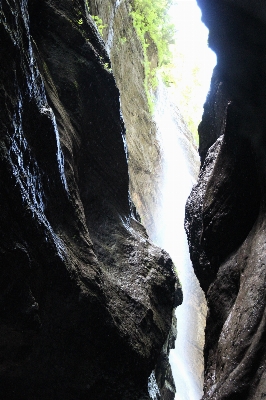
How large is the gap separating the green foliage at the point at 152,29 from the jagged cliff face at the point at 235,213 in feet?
27.2

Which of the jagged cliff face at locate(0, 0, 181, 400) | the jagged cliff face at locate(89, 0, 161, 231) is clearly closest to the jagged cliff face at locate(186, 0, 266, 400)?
the jagged cliff face at locate(0, 0, 181, 400)

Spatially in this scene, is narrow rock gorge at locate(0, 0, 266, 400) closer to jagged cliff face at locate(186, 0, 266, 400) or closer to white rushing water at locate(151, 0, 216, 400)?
jagged cliff face at locate(186, 0, 266, 400)

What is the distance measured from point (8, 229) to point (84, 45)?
4003mm

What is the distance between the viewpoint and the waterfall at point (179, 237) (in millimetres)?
16531

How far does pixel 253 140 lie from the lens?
517 centimetres

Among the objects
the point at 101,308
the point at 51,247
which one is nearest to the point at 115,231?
the point at 101,308

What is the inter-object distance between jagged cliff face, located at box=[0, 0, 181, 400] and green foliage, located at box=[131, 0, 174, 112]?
8145 millimetres

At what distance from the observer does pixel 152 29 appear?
14.8m

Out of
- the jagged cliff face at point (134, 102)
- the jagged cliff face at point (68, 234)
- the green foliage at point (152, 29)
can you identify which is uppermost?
the green foliage at point (152, 29)

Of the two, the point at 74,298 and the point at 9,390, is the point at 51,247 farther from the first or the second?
the point at 9,390

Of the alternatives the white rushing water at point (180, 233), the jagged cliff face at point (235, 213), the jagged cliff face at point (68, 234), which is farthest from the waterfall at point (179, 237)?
the jagged cliff face at point (68, 234)

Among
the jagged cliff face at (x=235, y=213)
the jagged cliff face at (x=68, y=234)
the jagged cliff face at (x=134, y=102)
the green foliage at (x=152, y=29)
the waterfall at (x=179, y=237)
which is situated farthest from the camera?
the waterfall at (x=179, y=237)

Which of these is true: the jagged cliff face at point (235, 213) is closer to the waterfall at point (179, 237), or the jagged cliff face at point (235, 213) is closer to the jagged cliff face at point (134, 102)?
the jagged cliff face at point (134, 102)

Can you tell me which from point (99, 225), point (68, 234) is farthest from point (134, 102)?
point (68, 234)
